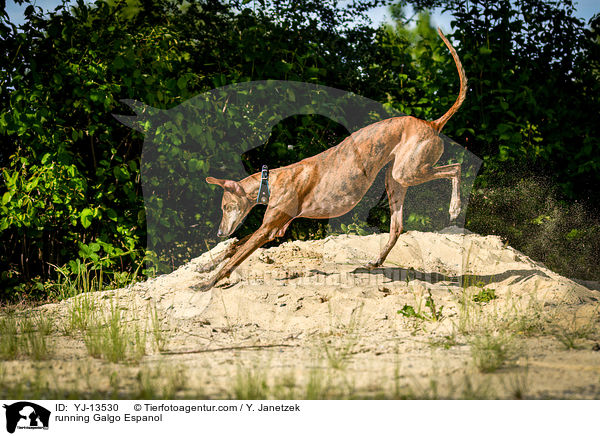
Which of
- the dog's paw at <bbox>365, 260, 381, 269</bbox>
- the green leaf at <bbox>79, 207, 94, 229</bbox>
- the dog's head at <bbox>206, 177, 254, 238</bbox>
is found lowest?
the dog's paw at <bbox>365, 260, 381, 269</bbox>

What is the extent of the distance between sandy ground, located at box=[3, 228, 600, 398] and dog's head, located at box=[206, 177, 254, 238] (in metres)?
0.56

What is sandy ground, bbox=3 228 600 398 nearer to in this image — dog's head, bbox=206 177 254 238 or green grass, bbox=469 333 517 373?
green grass, bbox=469 333 517 373

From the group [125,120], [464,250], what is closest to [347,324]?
[464,250]

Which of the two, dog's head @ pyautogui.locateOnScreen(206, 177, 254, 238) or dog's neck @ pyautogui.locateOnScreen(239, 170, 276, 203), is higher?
dog's neck @ pyautogui.locateOnScreen(239, 170, 276, 203)

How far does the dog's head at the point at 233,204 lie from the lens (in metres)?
A: 5.15

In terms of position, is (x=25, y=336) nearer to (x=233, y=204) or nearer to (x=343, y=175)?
(x=233, y=204)

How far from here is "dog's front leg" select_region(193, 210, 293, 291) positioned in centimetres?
483

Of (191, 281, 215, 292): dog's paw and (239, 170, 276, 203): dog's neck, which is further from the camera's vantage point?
(239, 170, 276, 203): dog's neck

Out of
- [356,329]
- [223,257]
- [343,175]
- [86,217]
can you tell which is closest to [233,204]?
[223,257]

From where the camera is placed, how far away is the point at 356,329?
4.18 metres

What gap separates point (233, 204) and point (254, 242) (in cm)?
57

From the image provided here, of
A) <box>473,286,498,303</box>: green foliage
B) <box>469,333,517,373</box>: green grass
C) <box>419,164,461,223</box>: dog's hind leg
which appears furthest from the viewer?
<box>419,164,461,223</box>: dog's hind leg
